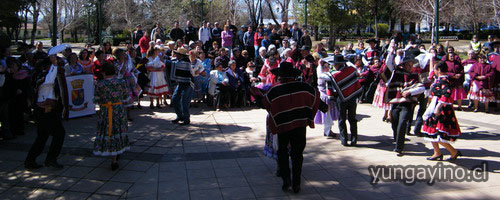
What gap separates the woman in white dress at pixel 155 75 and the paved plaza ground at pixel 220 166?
1988 millimetres

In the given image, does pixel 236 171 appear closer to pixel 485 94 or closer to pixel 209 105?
pixel 209 105

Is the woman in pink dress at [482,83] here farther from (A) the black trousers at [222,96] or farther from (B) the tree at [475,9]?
(B) the tree at [475,9]

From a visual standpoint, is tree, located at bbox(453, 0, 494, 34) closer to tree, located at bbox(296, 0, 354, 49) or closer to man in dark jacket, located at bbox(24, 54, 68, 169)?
tree, located at bbox(296, 0, 354, 49)

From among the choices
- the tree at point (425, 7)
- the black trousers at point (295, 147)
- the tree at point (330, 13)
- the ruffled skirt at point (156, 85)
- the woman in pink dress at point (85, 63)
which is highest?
the tree at point (425, 7)

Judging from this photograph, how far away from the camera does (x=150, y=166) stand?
6266 mm

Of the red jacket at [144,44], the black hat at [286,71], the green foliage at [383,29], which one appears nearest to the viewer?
the black hat at [286,71]

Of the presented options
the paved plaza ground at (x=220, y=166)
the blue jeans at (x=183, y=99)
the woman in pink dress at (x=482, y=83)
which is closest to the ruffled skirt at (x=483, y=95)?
the woman in pink dress at (x=482, y=83)

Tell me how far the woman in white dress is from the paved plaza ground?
199 cm

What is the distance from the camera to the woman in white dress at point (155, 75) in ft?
35.6

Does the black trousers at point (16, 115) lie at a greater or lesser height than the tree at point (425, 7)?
lesser

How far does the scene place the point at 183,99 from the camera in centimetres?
909

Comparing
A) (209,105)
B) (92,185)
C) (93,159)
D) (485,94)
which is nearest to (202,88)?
(209,105)

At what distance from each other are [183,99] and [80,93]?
8.02ft

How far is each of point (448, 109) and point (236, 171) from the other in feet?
11.2
